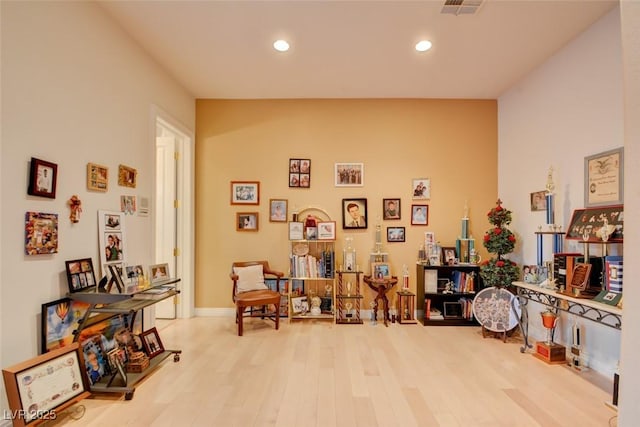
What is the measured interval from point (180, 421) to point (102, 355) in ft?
3.15

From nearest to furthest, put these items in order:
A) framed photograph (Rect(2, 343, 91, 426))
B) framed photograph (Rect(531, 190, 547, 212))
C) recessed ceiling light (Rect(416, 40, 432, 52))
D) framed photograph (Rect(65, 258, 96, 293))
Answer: framed photograph (Rect(2, 343, 91, 426))
framed photograph (Rect(65, 258, 96, 293))
recessed ceiling light (Rect(416, 40, 432, 52))
framed photograph (Rect(531, 190, 547, 212))

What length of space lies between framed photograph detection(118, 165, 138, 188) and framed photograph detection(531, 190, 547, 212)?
14.4ft

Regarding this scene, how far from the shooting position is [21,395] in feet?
5.86

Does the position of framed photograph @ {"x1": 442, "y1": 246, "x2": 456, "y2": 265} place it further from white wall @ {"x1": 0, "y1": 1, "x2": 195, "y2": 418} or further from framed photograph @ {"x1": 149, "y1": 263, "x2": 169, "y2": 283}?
white wall @ {"x1": 0, "y1": 1, "x2": 195, "y2": 418}

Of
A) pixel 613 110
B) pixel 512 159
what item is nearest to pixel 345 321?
pixel 512 159

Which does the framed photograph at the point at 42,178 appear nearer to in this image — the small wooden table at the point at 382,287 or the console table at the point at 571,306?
the small wooden table at the point at 382,287

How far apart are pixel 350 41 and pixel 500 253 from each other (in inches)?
114

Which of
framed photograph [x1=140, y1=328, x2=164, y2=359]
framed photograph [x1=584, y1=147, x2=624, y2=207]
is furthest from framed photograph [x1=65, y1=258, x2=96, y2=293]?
framed photograph [x1=584, y1=147, x2=624, y2=207]

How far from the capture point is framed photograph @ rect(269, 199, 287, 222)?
14.4ft

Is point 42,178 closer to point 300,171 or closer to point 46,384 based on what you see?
point 46,384

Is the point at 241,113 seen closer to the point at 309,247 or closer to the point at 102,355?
the point at 309,247

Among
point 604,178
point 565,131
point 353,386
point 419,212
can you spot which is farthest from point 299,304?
point 565,131

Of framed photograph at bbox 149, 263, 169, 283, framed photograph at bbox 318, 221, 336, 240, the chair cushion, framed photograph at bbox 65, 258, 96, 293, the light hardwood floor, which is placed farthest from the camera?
framed photograph at bbox 318, 221, 336, 240

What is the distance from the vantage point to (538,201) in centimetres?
355
